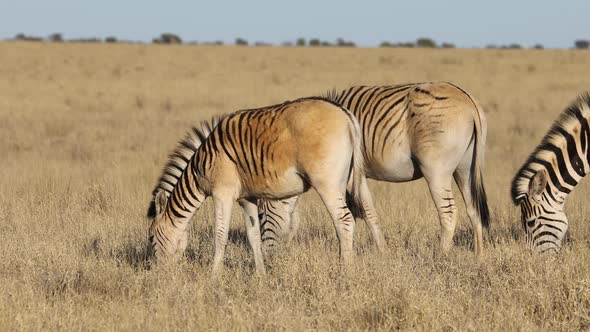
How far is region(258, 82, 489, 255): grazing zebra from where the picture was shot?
730cm

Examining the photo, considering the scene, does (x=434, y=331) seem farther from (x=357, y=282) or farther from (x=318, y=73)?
(x=318, y=73)

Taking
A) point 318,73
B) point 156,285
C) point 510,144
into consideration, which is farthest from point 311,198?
point 318,73

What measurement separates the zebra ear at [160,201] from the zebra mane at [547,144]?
2.94 metres

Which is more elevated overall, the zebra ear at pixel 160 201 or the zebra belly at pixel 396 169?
the zebra belly at pixel 396 169

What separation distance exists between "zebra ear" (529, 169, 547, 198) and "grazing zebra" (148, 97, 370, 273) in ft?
4.71

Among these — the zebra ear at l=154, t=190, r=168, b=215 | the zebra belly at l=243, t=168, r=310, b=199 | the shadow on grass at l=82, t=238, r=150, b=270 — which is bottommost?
the shadow on grass at l=82, t=238, r=150, b=270

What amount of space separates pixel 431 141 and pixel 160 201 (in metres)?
2.33

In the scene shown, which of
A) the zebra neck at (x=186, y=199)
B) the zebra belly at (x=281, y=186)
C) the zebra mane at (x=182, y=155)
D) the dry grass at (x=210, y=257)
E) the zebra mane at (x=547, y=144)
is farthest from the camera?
the zebra mane at (x=182, y=155)

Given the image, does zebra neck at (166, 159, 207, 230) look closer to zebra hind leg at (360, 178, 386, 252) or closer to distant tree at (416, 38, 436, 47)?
zebra hind leg at (360, 178, 386, 252)

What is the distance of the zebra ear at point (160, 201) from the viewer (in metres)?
7.00

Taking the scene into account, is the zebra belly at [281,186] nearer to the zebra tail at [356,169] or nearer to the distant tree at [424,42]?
the zebra tail at [356,169]

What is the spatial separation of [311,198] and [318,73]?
2330 centimetres

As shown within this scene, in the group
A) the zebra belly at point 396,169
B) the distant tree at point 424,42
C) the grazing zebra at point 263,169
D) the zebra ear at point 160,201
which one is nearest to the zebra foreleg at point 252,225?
the grazing zebra at point 263,169

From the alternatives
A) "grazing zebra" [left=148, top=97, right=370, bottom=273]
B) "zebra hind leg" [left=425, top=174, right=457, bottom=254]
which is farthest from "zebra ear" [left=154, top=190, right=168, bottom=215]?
"zebra hind leg" [left=425, top=174, right=457, bottom=254]
